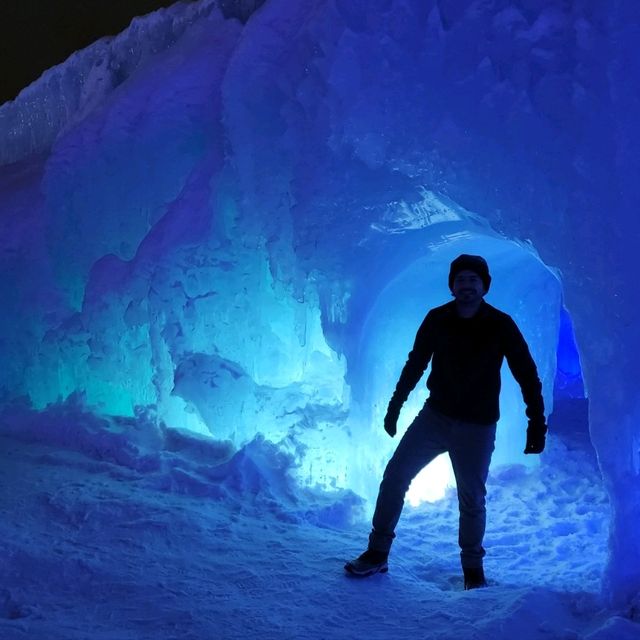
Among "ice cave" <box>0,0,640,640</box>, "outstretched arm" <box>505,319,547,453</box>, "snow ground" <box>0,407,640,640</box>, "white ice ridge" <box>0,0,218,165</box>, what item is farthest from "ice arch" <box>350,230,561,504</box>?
"white ice ridge" <box>0,0,218,165</box>

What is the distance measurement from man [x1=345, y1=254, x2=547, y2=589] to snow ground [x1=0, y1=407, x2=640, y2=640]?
0.78ft

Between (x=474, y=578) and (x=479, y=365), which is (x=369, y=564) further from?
(x=479, y=365)

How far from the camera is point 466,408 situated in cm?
315

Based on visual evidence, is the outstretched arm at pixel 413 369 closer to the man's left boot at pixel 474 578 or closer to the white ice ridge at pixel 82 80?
the man's left boot at pixel 474 578

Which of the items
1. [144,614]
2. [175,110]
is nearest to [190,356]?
[175,110]

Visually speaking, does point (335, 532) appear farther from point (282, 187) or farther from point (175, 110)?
point (175, 110)

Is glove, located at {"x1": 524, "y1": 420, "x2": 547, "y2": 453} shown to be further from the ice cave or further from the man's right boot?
the man's right boot

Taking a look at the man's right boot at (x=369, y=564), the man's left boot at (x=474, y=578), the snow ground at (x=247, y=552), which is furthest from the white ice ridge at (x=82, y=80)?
the man's left boot at (x=474, y=578)

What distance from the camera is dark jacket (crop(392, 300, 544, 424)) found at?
3.09 meters

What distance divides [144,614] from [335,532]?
4.90ft

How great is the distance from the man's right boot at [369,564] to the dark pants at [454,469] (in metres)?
0.04

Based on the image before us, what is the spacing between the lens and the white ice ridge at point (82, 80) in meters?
6.42

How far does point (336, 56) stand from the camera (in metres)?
4.37

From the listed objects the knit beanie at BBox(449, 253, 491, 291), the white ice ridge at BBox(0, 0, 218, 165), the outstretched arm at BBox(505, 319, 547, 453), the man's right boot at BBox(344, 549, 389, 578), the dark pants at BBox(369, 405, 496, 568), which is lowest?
the man's right boot at BBox(344, 549, 389, 578)
